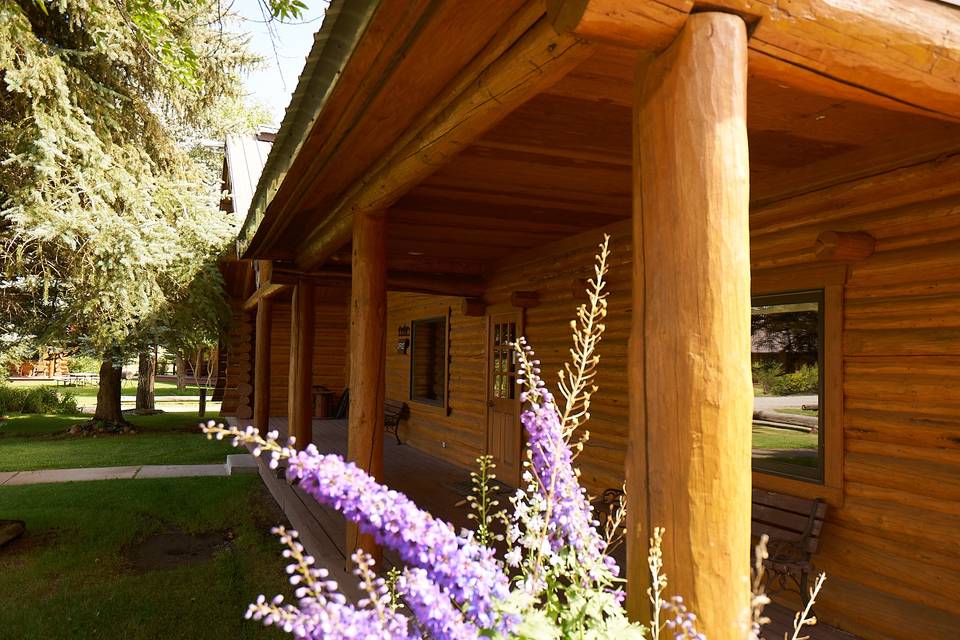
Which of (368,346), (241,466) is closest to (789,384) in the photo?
(368,346)

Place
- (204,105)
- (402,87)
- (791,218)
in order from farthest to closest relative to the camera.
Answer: (204,105) < (791,218) < (402,87)

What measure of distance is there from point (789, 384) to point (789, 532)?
3.21 ft

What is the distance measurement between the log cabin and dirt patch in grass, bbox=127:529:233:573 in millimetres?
2481

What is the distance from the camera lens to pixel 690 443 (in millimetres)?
1567

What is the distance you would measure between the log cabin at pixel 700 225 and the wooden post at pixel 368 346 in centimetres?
2

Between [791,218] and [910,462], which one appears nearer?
[910,462]

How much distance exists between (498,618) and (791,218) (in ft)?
13.1

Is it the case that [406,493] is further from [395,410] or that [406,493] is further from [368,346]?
[395,410]

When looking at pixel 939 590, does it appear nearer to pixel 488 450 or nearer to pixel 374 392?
pixel 374 392

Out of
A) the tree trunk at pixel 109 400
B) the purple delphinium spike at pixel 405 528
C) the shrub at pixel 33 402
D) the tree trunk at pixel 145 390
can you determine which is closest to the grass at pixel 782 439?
the purple delphinium spike at pixel 405 528

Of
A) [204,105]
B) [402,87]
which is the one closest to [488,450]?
[402,87]

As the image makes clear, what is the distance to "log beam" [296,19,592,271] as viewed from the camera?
6.99ft

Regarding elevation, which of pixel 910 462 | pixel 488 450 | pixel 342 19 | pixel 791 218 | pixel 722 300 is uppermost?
pixel 342 19

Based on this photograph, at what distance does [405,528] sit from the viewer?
3.78 ft
